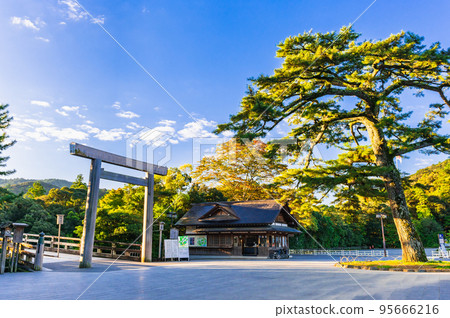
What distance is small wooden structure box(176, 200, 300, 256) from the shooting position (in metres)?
24.4

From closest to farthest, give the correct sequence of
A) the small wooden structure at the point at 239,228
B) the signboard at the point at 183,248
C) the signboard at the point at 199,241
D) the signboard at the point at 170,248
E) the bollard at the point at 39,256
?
1. the bollard at the point at 39,256
2. the signboard at the point at 170,248
3. the signboard at the point at 183,248
4. the small wooden structure at the point at 239,228
5. the signboard at the point at 199,241

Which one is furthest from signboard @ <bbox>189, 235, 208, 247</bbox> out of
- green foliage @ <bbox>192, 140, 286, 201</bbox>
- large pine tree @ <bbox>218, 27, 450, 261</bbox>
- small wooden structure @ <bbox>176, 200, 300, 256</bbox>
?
large pine tree @ <bbox>218, 27, 450, 261</bbox>

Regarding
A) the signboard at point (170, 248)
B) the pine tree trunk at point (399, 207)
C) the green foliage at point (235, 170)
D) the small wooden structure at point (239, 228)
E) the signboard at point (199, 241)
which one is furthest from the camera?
the green foliage at point (235, 170)

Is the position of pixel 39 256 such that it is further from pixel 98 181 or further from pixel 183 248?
pixel 183 248

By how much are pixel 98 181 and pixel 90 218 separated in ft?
4.95

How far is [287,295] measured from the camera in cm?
593

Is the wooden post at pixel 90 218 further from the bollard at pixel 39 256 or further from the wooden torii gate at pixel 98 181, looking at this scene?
the bollard at pixel 39 256

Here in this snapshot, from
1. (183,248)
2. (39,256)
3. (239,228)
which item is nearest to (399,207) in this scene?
(183,248)

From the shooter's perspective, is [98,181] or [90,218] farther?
[98,181]

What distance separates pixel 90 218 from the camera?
12.0 m

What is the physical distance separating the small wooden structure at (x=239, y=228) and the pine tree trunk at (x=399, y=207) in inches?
419

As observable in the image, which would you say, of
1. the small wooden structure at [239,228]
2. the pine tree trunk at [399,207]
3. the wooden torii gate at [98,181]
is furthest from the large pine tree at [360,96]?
the small wooden structure at [239,228]

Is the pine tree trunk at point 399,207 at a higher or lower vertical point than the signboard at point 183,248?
higher

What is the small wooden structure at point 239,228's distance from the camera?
80.1ft
